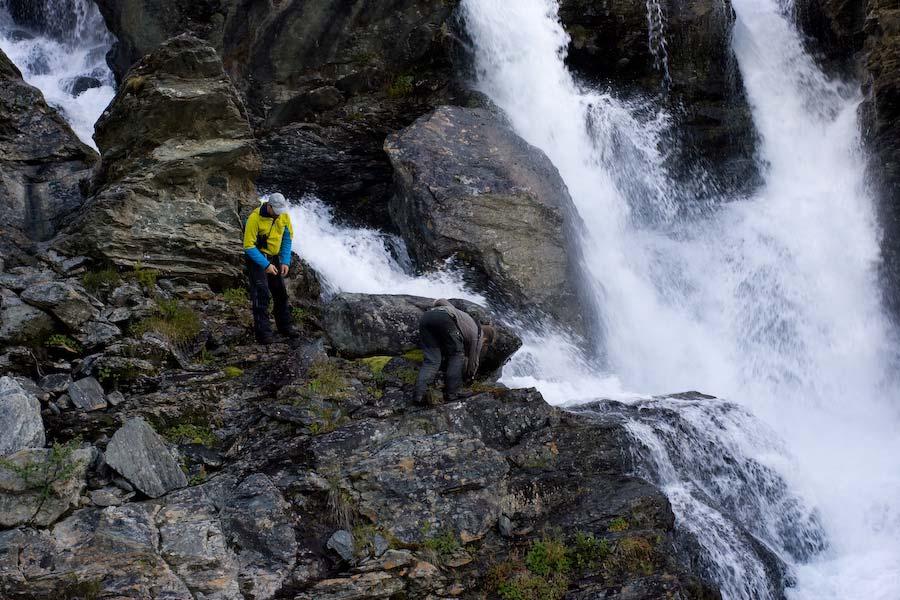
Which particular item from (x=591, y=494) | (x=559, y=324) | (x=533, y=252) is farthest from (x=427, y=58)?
(x=591, y=494)

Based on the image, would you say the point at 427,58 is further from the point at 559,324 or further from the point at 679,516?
the point at 679,516

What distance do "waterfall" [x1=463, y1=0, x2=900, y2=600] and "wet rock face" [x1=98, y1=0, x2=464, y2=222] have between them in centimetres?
173

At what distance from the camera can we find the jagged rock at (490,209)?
1636 cm

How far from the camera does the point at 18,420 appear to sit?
9016 millimetres

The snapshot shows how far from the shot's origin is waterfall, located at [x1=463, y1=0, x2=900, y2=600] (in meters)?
Result: 17.0

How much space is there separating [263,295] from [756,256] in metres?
13.4

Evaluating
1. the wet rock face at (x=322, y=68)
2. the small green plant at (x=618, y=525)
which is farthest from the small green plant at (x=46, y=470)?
the wet rock face at (x=322, y=68)

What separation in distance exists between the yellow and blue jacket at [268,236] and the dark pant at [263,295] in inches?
6.0

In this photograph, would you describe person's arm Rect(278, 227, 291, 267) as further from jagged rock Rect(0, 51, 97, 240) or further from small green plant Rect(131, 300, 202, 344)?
jagged rock Rect(0, 51, 97, 240)

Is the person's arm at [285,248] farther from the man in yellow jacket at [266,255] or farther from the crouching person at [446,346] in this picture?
the crouching person at [446,346]

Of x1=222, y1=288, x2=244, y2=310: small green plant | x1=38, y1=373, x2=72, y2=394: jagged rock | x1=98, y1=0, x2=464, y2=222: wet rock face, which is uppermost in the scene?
x1=98, y1=0, x2=464, y2=222: wet rock face

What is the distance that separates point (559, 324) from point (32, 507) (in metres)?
10.4

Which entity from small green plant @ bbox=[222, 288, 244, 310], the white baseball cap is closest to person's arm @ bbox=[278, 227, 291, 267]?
the white baseball cap

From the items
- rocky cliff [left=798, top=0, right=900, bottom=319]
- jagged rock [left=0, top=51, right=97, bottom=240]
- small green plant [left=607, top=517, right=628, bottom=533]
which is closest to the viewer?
small green plant [left=607, top=517, right=628, bottom=533]
